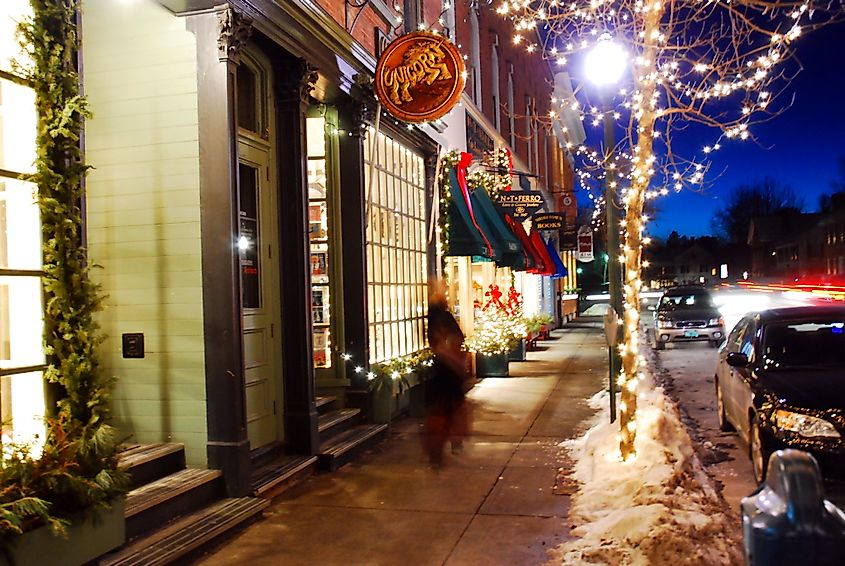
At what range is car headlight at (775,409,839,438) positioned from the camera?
626 centimetres

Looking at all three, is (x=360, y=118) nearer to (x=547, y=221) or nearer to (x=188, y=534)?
(x=188, y=534)

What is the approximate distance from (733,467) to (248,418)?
4.93 meters

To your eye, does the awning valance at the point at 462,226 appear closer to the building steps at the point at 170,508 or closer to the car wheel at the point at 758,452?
the car wheel at the point at 758,452

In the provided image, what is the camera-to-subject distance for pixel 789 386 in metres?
6.86

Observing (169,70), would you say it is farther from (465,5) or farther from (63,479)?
(465,5)

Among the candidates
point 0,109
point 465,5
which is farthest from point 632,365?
point 465,5

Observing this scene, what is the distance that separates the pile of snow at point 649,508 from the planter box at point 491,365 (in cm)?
698

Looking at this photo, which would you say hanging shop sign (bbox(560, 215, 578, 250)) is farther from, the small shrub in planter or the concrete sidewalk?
the concrete sidewalk

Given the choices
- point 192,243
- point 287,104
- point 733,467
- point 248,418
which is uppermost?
point 287,104

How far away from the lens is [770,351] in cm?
783

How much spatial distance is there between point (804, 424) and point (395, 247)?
6.49 m

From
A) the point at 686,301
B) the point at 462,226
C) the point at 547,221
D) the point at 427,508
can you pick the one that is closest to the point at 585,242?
the point at 547,221

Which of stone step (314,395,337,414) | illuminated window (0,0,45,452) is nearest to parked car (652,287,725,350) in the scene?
stone step (314,395,337,414)

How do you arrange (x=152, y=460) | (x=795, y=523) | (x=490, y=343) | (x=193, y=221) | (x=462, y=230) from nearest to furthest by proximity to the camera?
(x=795, y=523), (x=152, y=460), (x=193, y=221), (x=462, y=230), (x=490, y=343)
